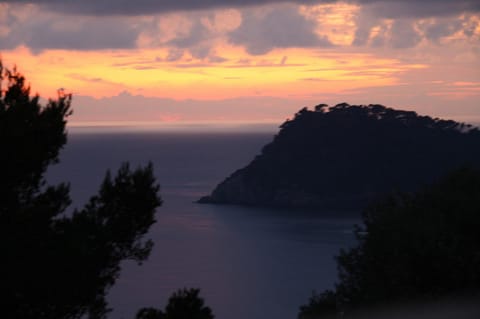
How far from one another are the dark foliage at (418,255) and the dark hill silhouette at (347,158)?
49.6 m

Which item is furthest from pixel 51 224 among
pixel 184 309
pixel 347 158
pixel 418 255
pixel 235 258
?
pixel 347 158

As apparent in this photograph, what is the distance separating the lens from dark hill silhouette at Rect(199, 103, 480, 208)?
6681 centimetres

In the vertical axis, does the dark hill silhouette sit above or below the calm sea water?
above

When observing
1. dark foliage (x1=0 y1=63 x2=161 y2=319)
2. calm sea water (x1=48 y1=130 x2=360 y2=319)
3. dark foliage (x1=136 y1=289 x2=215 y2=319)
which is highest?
dark foliage (x1=0 y1=63 x2=161 y2=319)

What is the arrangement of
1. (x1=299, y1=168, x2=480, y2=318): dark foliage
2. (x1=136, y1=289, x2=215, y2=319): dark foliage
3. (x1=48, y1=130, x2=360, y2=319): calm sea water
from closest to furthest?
(x1=136, y1=289, x2=215, y2=319): dark foliage, (x1=299, y1=168, x2=480, y2=318): dark foliage, (x1=48, y1=130, x2=360, y2=319): calm sea water

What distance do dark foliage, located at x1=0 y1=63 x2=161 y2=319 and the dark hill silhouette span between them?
55.8 metres

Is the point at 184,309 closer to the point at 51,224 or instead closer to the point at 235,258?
the point at 51,224

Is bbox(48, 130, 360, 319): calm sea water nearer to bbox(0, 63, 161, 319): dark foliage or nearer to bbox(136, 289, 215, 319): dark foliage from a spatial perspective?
bbox(0, 63, 161, 319): dark foliage

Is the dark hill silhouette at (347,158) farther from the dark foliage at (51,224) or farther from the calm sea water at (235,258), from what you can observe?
the dark foliage at (51,224)

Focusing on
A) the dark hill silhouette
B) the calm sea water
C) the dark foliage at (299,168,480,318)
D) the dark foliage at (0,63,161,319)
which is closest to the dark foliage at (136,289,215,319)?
the dark foliage at (0,63,161,319)

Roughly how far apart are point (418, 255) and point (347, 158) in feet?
194

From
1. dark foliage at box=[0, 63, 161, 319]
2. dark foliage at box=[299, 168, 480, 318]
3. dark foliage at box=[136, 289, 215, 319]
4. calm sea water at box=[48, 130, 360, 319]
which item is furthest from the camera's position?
calm sea water at box=[48, 130, 360, 319]

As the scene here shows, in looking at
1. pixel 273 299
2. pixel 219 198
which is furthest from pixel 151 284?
pixel 219 198

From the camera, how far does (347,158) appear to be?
2795 inches
